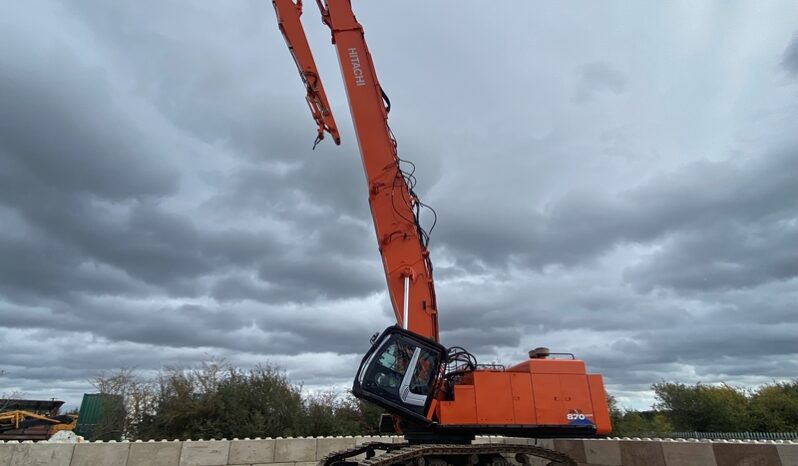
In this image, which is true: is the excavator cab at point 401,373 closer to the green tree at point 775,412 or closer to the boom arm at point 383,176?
the boom arm at point 383,176

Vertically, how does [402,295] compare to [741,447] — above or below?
above

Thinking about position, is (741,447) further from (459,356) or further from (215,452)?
(215,452)

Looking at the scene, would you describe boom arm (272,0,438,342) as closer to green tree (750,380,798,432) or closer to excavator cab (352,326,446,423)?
excavator cab (352,326,446,423)

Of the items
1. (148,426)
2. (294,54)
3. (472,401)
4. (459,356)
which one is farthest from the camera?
(148,426)

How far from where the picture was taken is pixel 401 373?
7.43 metres

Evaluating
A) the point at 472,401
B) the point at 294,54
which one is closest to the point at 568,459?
the point at 472,401

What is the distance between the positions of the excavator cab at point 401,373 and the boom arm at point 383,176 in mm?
1055

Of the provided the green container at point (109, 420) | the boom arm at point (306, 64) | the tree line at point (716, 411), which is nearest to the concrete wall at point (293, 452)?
the boom arm at point (306, 64)

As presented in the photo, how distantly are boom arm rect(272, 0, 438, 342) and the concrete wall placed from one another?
381 centimetres

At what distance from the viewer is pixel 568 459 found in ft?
25.9

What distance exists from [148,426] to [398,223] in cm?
1355

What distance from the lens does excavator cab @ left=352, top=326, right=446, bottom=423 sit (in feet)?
23.9

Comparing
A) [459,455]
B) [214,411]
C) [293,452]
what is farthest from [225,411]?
[459,455]

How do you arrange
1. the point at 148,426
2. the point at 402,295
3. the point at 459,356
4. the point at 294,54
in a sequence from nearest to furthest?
the point at 459,356 < the point at 402,295 < the point at 294,54 < the point at 148,426
